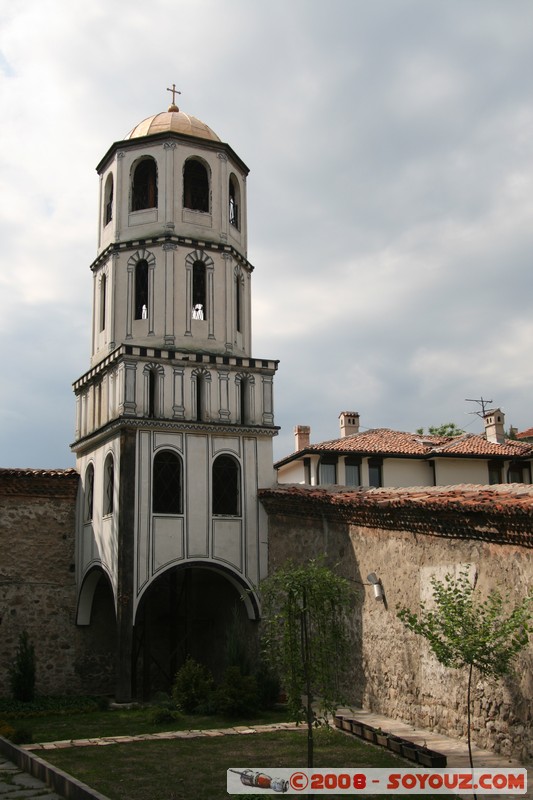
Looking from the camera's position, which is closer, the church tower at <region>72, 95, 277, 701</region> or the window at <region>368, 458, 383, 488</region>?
the church tower at <region>72, 95, 277, 701</region>

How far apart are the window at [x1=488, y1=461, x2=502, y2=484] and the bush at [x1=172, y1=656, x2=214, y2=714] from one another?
16.4 meters

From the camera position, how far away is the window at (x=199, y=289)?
22.2m

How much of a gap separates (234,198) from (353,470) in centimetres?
1101

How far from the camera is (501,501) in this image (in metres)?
11.9

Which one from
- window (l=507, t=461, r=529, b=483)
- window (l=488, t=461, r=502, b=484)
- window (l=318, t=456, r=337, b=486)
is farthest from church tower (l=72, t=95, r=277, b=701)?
window (l=507, t=461, r=529, b=483)

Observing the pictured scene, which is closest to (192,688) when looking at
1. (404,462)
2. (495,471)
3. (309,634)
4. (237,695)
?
(237,695)

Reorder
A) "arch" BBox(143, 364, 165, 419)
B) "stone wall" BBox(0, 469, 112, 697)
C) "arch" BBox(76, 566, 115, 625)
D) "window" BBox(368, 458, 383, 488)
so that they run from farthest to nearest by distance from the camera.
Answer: "window" BBox(368, 458, 383, 488) → "arch" BBox(76, 566, 115, 625) → "stone wall" BBox(0, 469, 112, 697) → "arch" BBox(143, 364, 165, 419)

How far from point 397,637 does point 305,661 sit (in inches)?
194

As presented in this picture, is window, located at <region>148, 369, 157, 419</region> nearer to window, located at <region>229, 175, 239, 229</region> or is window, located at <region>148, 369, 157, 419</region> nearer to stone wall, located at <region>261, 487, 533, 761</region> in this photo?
stone wall, located at <region>261, 487, 533, 761</region>

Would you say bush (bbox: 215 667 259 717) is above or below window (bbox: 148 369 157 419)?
below

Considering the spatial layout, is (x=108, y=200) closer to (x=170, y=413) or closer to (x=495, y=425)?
(x=170, y=413)

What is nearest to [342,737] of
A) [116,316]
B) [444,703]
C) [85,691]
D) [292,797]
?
[444,703]

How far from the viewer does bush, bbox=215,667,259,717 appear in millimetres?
16266

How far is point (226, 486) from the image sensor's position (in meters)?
20.8
